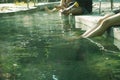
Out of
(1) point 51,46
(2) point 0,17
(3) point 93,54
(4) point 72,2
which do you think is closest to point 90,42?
(1) point 51,46

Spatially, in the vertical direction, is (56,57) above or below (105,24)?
below

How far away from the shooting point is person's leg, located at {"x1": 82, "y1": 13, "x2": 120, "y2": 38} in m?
11.6

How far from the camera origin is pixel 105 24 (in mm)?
12117

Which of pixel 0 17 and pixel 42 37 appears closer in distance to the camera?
pixel 42 37

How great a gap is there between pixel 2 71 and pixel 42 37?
5.59m

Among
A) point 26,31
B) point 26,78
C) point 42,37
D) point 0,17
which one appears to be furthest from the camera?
point 0,17

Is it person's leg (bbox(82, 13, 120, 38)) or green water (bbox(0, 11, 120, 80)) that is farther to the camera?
person's leg (bbox(82, 13, 120, 38))

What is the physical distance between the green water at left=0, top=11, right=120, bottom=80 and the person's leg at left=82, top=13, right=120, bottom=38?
9.9 inches

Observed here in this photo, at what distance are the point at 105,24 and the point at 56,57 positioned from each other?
3.20 meters

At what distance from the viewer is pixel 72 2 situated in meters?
21.0

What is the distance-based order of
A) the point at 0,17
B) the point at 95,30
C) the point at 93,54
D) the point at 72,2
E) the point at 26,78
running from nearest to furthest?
the point at 26,78
the point at 93,54
the point at 95,30
the point at 72,2
the point at 0,17

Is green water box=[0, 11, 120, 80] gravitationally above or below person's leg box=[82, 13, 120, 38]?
below

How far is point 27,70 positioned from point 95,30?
499 cm

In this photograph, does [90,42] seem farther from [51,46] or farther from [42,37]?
[42,37]
